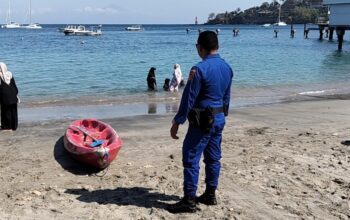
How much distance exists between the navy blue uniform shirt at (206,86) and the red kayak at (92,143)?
2.45m

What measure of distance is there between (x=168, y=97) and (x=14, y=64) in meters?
21.0

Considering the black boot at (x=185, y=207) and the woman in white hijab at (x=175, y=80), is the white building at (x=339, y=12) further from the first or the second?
the black boot at (x=185, y=207)

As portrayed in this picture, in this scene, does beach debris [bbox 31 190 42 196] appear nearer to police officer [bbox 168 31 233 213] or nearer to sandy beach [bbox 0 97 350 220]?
sandy beach [bbox 0 97 350 220]

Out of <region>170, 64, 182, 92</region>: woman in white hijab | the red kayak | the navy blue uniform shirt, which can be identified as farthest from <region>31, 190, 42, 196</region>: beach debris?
<region>170, 64, 182, 92</region>: woman in white hijab

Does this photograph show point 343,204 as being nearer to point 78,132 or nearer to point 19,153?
point 78,132

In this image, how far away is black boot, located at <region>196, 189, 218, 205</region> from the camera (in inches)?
238

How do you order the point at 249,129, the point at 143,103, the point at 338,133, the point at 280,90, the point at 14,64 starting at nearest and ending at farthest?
the point at 338,133, the point at 249,129, the point at 143,103, the point at 280,90, the point at 14,64

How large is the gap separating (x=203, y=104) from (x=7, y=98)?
6588mm

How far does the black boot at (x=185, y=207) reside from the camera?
5.78 m

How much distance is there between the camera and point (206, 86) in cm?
543

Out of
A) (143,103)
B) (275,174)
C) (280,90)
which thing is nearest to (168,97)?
(143,103)

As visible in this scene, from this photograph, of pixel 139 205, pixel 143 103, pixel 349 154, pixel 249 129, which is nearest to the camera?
pixel 139 205

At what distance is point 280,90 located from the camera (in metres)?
22.1

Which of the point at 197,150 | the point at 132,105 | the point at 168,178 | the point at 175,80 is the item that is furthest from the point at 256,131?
the point at 175,80
